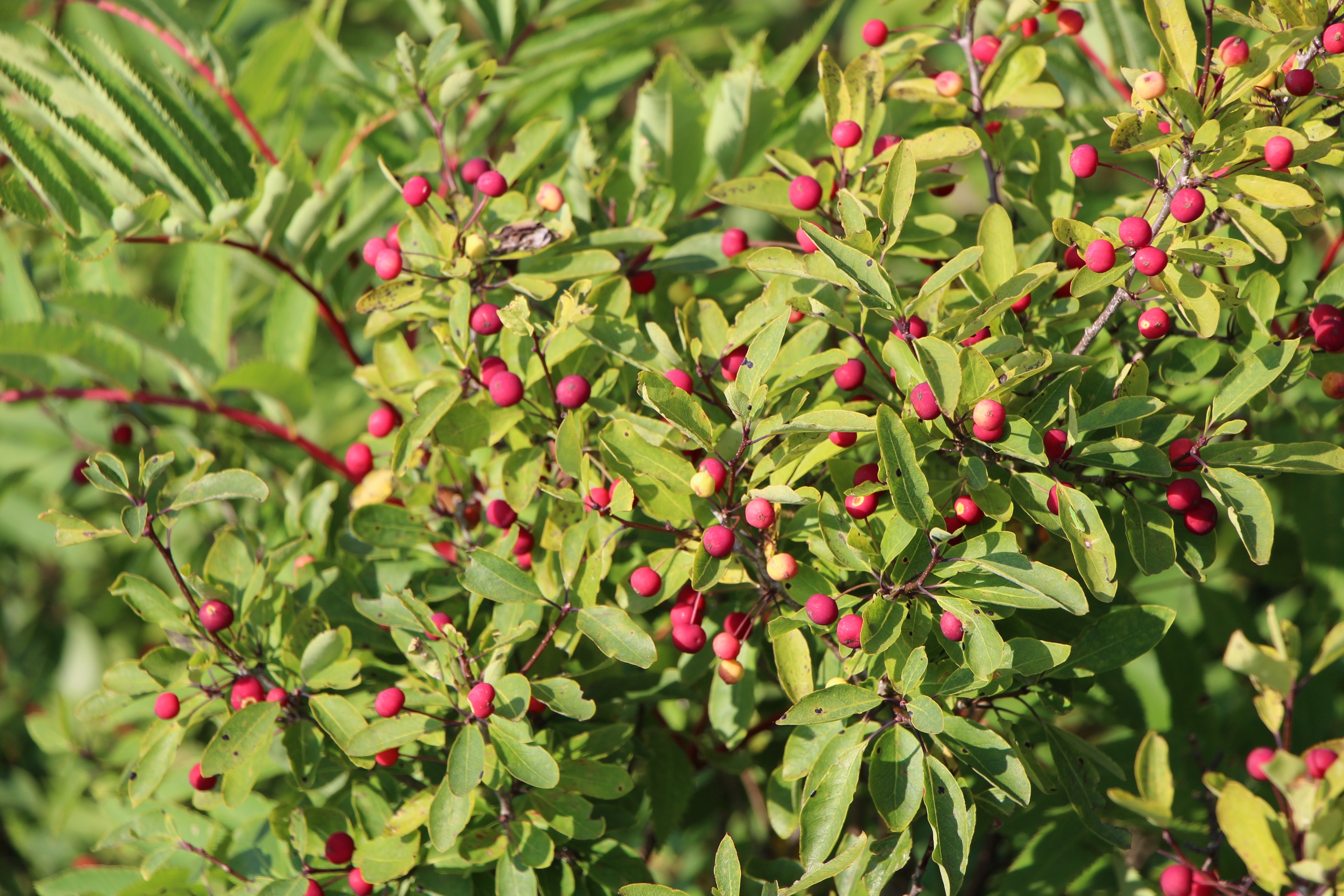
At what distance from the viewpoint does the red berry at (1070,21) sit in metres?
1.56

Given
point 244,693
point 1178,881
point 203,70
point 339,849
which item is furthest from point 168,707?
point 203,70

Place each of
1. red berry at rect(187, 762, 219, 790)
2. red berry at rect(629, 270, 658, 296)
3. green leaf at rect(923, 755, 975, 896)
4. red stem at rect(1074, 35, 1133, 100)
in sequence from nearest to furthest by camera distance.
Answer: green leaf at rect(923, 755, 975, 896)
red berry at rect(187, 762, 219, 790)
red berry at rect(629, 270, 658, 296)
red stem at rect(1074, 35, 1133, 100)

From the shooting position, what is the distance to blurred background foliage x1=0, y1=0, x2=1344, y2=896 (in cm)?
173

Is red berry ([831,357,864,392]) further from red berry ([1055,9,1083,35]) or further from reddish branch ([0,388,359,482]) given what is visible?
reddish branch ([0,388,359,482])

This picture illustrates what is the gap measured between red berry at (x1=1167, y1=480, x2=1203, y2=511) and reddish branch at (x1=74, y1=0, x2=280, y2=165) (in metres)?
1.72

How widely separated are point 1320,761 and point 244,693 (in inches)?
51.7

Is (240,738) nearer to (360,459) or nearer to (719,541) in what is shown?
(360,459)

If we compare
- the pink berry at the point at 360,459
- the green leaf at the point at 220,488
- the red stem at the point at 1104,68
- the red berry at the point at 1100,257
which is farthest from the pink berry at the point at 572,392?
the red stem at the point at 1104,68

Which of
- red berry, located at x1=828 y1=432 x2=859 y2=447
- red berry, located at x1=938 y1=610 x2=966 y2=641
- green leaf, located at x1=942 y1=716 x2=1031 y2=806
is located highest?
red berry, located at x1=828 y1=432 x2=859 y2=447

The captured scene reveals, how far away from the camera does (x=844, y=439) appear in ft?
4.11

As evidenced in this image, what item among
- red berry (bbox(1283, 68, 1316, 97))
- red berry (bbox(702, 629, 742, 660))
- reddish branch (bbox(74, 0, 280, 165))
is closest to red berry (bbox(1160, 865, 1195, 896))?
red berry (bbox(702, 629, 742, 660))

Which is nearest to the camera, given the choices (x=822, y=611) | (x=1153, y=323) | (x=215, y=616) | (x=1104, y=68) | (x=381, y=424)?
(x=822, y=611)

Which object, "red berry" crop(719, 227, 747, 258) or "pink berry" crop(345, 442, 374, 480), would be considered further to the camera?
"pink berry" crop(345, 442, 374, 480)

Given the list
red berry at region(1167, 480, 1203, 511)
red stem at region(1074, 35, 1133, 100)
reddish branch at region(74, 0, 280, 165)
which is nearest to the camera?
red berry at region(1167, 480, 1203, 511)
